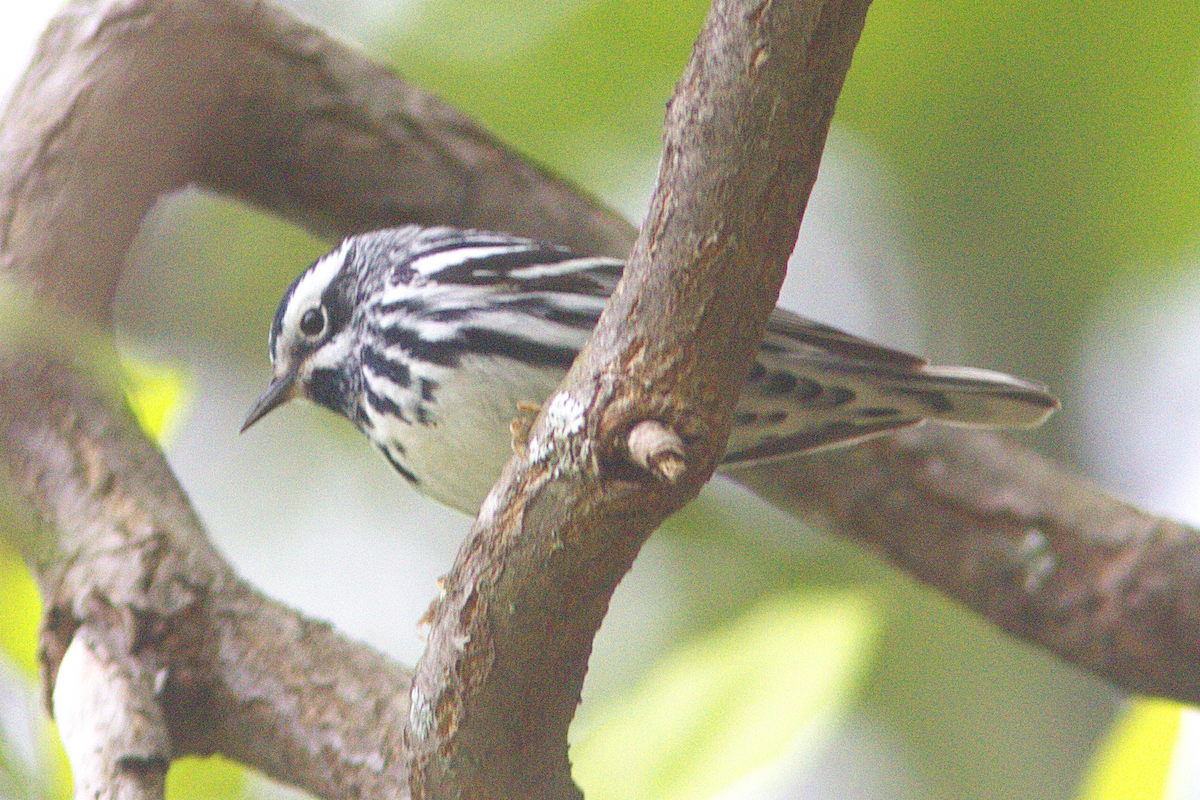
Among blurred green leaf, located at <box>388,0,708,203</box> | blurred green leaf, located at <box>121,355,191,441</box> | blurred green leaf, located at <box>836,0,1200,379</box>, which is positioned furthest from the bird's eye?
blurred green leaf, located at <box>836,0,1200,379</box>

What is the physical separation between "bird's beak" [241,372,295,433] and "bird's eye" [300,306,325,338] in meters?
0.07

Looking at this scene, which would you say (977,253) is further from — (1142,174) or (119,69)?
(119,69)

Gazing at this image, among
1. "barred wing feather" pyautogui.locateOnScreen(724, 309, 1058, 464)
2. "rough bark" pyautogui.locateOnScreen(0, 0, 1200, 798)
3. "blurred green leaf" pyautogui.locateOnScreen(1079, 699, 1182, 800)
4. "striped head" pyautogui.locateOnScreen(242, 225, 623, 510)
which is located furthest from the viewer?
"barred wing feather" pyautogui.locateOnScreen(724, 309, 1058, 464)

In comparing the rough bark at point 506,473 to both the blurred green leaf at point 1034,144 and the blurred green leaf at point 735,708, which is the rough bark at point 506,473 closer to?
the blurred green leaf at point 735,708

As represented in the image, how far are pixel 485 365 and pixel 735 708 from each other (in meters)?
0.54

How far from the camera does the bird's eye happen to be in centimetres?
202

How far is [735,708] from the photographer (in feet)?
5.38

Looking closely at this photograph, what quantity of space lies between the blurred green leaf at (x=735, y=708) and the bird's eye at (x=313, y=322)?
2.44 feet

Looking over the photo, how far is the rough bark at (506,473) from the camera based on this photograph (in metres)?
1.13

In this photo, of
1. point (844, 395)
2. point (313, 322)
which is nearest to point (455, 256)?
point (313, 322)

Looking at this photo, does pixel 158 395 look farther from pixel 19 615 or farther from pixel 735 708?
pixel 735 708

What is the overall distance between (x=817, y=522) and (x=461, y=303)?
112 cm

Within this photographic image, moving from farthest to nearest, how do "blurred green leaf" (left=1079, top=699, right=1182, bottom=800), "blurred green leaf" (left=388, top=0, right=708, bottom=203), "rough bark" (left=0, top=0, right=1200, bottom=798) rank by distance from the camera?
"blurred green leaf" (left=388, top=0, right=708, bottom=203) → "blurred green leaf" (left=1079, top=699, right=1182, bottom=800) → "rough bark" (left=0, top=0, right=1200, bottom=798)

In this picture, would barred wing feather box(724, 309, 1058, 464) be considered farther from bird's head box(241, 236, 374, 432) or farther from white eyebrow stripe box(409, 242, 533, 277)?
bird's head box(241, 236, 374, 432)
